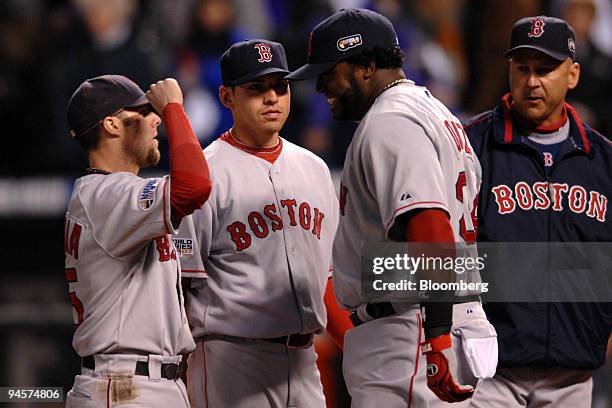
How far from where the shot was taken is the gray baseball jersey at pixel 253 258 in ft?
13.1

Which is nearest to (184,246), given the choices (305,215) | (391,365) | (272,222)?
(272,222)

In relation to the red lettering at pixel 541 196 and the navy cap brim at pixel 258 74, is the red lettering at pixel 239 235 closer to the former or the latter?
the navy cap brim at pixel 258 74

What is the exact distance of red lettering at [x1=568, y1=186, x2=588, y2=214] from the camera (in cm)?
398

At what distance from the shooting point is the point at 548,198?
3.99m

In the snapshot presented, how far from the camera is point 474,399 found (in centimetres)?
394

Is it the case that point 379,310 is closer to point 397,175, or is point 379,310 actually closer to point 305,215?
point 397,175

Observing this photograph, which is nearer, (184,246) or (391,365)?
(391,365)

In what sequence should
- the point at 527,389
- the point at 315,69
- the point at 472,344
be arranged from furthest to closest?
the point at 527,389
the point at 315,69
the point at 472,344

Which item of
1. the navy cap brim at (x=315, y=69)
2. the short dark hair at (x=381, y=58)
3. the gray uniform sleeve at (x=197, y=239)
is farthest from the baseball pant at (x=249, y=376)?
the short dark hair at (x=381, y=58)

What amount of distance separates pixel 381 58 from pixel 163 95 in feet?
2.32

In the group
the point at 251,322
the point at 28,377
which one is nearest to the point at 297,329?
the point at 251,322

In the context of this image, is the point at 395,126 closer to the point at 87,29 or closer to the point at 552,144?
the point at 552,144

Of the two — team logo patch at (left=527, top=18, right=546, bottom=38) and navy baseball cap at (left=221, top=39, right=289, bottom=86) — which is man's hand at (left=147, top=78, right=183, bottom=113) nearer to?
navy baseball cap at (left=221, top=39, right=289, bottom=86)

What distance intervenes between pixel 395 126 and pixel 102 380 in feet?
3.86
